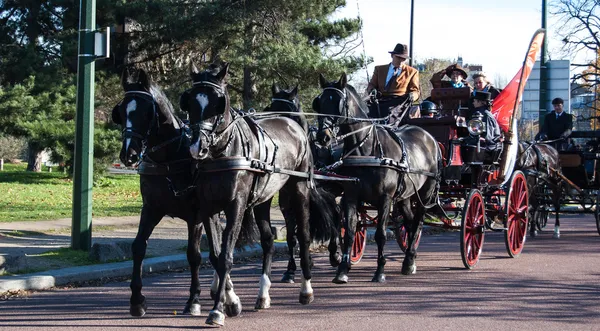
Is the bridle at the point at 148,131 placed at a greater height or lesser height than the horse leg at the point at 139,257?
greater

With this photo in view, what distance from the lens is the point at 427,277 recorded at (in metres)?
10.2

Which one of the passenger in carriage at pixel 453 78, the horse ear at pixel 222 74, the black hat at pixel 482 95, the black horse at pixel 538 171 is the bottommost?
the black horse at pixel 538 171

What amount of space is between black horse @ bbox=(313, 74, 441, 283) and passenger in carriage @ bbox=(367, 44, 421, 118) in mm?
1087

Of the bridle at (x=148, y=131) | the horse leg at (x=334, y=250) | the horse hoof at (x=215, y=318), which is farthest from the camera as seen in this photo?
the horse leg at (x=334, y=250)

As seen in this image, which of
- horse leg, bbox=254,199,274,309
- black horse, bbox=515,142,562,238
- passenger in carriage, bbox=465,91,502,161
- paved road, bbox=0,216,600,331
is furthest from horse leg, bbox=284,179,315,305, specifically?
black horse, bbox=515,142,562,238

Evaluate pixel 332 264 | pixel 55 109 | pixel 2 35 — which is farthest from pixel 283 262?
pixel 2 35

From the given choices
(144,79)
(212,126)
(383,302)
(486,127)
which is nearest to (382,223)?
(383,302)

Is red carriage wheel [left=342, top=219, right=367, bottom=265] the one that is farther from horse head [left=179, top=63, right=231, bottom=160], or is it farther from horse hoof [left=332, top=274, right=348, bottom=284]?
horse head [left=179, top=63, right=231, bottom=160]

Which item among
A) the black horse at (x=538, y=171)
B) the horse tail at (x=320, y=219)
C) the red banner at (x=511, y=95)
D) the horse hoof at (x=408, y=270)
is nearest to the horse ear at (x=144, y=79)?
the horse tail at (x=320, y=219)

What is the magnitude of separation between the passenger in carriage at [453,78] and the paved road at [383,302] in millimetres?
3232

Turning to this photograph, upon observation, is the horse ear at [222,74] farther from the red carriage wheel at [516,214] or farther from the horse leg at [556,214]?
the horse leg at [556,214]

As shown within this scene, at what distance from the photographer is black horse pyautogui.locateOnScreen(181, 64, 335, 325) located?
6992 mm

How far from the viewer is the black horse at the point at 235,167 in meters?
6.99

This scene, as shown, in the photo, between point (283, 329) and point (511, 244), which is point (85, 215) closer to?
point (283, 329)
